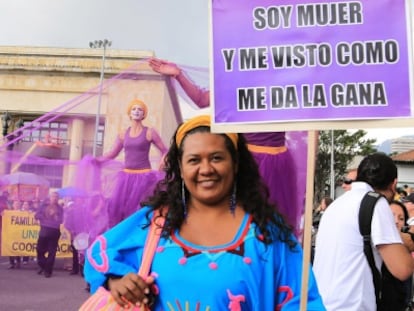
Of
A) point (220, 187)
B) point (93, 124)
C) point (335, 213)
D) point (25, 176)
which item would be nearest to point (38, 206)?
point (25, 176)

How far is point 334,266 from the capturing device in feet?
9.09

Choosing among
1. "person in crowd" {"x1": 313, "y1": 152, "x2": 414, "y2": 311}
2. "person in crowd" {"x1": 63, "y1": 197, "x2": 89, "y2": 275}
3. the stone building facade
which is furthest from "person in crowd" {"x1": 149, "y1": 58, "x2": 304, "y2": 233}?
"person in crowd" {"x1": 63, "y1": 197, "x2": 89, "y2": 275}

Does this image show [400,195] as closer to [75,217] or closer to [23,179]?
[75,217]

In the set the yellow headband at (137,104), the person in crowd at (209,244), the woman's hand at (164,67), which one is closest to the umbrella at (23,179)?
the yellow headband at (137,104)

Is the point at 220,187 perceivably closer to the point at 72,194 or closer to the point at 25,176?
the point at 72,194

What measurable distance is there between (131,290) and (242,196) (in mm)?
556

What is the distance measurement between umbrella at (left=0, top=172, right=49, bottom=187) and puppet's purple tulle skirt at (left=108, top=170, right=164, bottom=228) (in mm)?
1497

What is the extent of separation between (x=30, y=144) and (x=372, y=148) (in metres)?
A: 27.0

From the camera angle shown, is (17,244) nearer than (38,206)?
No

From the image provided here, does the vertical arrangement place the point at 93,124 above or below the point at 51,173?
above

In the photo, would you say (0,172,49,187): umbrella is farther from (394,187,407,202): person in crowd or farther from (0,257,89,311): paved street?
(394,187,407,202): person in crowd

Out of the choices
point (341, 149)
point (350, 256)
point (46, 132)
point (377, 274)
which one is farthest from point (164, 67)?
point (341, 149)

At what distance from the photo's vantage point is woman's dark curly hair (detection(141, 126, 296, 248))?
1.98 m

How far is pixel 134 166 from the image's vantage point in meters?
4.55
